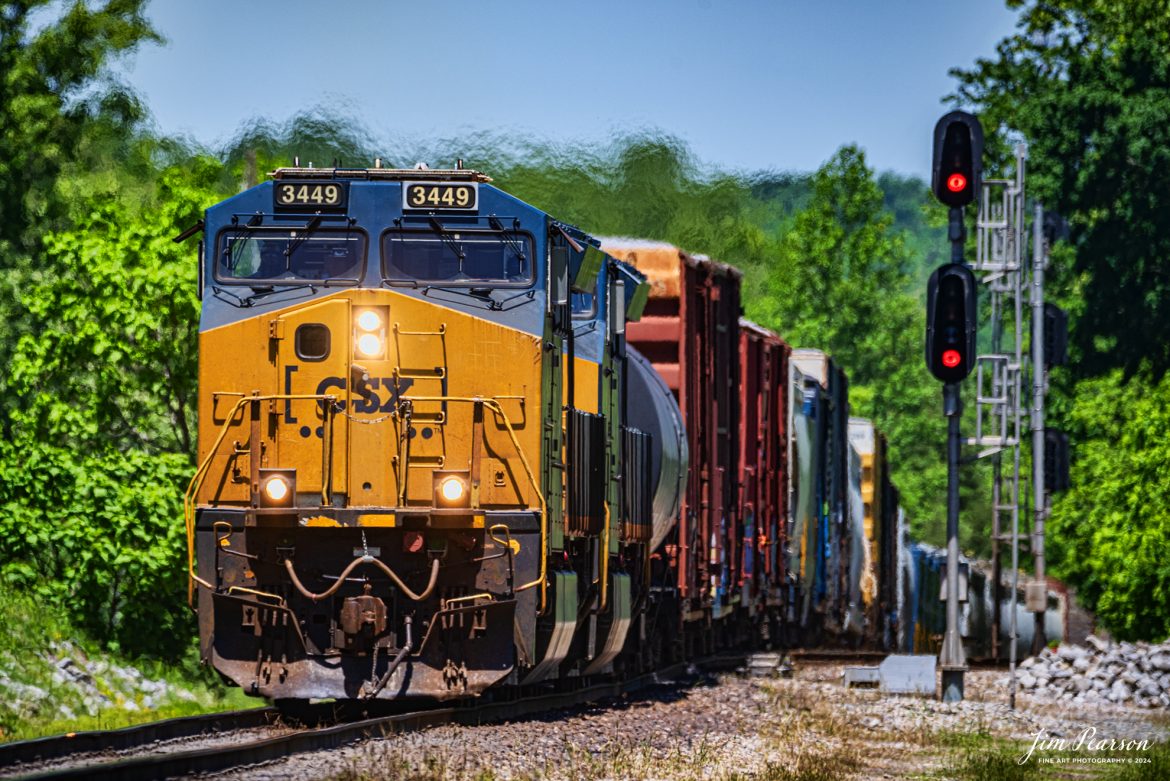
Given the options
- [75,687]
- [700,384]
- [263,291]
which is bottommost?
[75,687]

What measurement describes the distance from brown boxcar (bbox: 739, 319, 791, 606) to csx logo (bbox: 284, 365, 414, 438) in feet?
30.6

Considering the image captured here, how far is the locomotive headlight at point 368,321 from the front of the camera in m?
12.7

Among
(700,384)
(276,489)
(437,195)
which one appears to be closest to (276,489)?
(276,489)

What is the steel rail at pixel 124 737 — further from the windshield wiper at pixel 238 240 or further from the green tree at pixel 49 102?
the green tree at pixel 49 102

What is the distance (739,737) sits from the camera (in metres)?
13.7

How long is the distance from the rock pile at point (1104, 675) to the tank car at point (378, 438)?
29.5 feet

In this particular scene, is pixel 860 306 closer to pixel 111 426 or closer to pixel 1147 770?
pixel 111 426

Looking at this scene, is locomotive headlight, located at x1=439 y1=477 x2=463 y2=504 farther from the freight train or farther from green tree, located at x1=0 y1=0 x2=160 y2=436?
green tree, located at x1=0 y1=0 x2=160 y2=436

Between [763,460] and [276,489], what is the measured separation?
11201 millimetres

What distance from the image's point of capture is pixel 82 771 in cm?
824

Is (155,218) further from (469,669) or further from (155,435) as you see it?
(469,669)

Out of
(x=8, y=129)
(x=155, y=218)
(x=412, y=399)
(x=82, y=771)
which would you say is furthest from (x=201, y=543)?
(x=8, y=129)

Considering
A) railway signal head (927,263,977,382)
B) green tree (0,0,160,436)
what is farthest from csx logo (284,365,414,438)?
green tree (0,0,160,436)

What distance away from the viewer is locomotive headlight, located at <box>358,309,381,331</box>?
12695 millimetres
